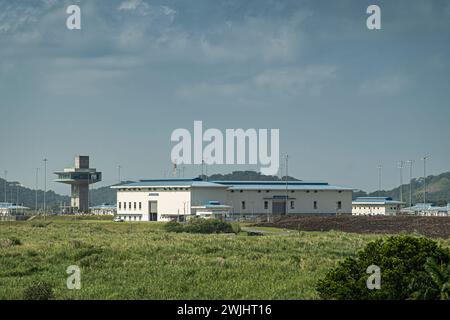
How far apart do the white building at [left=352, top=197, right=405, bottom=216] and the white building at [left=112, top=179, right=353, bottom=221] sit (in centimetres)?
2488

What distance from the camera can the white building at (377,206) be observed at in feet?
534

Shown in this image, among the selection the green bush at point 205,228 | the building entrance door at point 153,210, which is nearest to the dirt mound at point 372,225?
the green bush at point 205,228

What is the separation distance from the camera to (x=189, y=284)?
29.4 meters

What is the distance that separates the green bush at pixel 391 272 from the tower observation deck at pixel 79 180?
162 m

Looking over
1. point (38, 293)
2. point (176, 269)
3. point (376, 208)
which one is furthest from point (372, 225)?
point (376, 208)

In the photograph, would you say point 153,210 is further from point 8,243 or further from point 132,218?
point 8,243

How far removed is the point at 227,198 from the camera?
428 feet

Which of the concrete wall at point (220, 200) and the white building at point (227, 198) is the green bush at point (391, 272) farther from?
the concrete wall at point (220, 200)

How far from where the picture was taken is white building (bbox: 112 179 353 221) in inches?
4914

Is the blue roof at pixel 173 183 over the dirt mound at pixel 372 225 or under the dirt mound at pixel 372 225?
over

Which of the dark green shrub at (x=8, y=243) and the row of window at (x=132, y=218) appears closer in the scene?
the dark green shrub at (x=8, y=243)

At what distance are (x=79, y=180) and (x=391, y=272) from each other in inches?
6462
